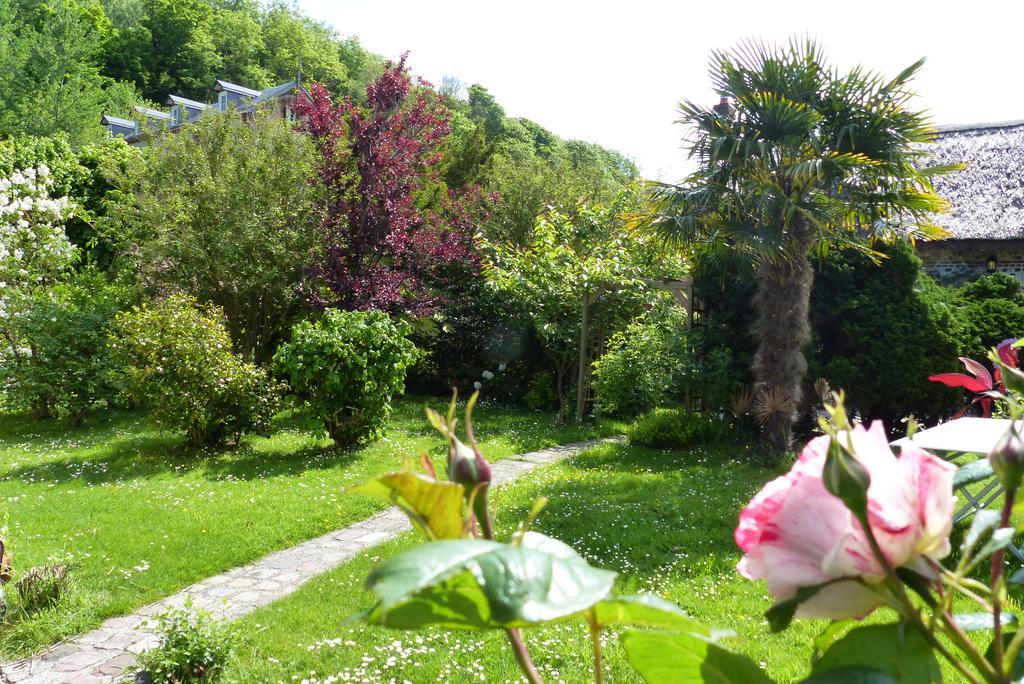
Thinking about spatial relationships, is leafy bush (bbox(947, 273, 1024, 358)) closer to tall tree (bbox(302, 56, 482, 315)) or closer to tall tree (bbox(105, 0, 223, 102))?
tall tree (bbox(302, 56, 482, 315))

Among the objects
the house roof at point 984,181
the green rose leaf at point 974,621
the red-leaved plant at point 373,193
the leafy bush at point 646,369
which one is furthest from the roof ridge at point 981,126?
the green rose leaf at point 974,621

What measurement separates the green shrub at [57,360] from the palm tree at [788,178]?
8058 millimetres

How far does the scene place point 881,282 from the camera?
30.9 ft

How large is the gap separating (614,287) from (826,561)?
1106cm

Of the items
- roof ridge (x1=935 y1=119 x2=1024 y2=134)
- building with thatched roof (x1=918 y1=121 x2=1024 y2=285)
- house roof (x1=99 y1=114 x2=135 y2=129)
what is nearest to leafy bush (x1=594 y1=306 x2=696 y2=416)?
building with thatched roof (x1=918 y1=121 x2=1024 y2=285)

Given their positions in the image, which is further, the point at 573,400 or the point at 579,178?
the point at 579,178

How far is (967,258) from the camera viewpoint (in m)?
12.6

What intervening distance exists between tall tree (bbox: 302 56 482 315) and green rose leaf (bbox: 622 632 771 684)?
35.3 feet

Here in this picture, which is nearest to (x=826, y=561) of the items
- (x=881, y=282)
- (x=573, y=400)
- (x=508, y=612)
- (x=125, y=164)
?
(x=508, y=612)

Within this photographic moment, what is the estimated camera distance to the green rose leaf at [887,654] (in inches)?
18.1

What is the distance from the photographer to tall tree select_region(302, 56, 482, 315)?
36.9 ft

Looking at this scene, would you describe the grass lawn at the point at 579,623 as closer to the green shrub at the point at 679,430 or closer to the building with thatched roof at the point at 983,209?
the green shrub at the point at 679,430

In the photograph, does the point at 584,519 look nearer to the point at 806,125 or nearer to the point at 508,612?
the point at 806,125

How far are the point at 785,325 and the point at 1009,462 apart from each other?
815cm
